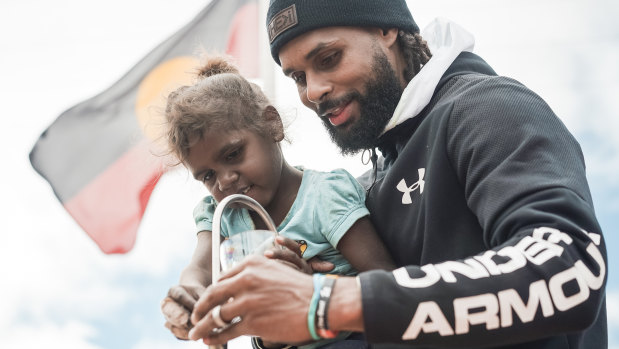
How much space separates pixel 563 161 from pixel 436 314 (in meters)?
0.66

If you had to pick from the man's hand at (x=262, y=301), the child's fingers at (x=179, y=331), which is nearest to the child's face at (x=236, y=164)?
the child's fingers at (x=179, y=331)

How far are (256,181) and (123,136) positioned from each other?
3.85m

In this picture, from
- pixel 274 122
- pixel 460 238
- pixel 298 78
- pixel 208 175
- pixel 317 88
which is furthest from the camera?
pixel 298 78

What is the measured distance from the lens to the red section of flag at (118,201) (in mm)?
5977

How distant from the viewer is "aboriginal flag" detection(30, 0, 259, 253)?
238 inches

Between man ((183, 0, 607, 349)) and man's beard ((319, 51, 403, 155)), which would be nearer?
man ((183, 0, 607, 349))

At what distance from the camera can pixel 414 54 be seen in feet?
11.4

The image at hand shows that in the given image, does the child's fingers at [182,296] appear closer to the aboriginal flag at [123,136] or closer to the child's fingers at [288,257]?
the child's fingers at [288,257]

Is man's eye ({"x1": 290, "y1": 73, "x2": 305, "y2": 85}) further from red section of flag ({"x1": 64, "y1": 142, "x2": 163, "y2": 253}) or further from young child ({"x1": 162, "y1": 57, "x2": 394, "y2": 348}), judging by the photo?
red section of flag ({"x1": 64, "y1": 142, "x2": 163, "y2": 253})

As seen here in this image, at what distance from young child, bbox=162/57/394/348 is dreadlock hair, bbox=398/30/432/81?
856 millimetres

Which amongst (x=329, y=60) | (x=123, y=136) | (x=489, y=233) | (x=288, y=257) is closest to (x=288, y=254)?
(x=288, y=257)

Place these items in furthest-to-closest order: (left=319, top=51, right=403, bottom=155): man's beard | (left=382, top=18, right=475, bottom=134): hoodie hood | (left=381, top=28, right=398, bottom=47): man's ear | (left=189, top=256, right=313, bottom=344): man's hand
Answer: (left=381, top=28, right=398, bottom=47): man's ear → (left=319, top=51, right=403, bottom=155): man's beard → (left=382, top=18, right=475, bottom=134): hoodie hood → (left=189, top=256, right=313, bottom=344): man's hand

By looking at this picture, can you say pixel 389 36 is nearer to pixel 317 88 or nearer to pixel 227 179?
pixel 317 88

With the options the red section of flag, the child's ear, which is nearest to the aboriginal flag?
the red section of flag
